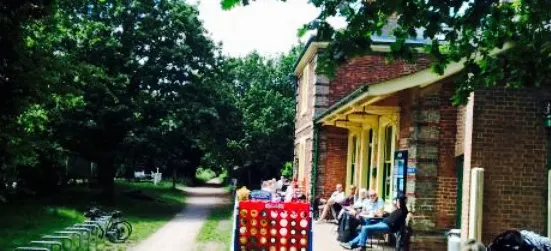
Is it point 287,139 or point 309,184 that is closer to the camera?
point 309,184

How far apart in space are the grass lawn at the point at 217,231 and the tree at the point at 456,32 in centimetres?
931

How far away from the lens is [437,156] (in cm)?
1225

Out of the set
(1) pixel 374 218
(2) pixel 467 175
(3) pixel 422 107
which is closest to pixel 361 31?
(2) pixel 467 175

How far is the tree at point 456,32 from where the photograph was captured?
5.60 metres

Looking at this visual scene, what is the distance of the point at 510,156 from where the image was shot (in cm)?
1054

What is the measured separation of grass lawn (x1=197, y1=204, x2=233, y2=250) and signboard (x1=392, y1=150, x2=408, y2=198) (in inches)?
165

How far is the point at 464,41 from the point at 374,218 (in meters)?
6.76

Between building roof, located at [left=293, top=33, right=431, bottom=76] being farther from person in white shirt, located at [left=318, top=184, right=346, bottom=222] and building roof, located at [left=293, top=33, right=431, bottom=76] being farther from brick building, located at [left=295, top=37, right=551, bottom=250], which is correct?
person in white shirt, located at [left=318, top=184, right=346, bottom=222]

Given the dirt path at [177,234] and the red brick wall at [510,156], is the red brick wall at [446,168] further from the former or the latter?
the dirt path at [177,234]

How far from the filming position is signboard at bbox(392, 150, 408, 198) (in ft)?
42.0

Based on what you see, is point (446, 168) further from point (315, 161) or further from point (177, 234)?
point (315, 161)

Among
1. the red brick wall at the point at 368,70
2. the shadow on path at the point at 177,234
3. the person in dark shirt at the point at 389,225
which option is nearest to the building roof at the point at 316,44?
the red brick wall at the point at 368,70

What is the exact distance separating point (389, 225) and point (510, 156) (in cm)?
255

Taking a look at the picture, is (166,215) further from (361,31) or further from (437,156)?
(361,31)
